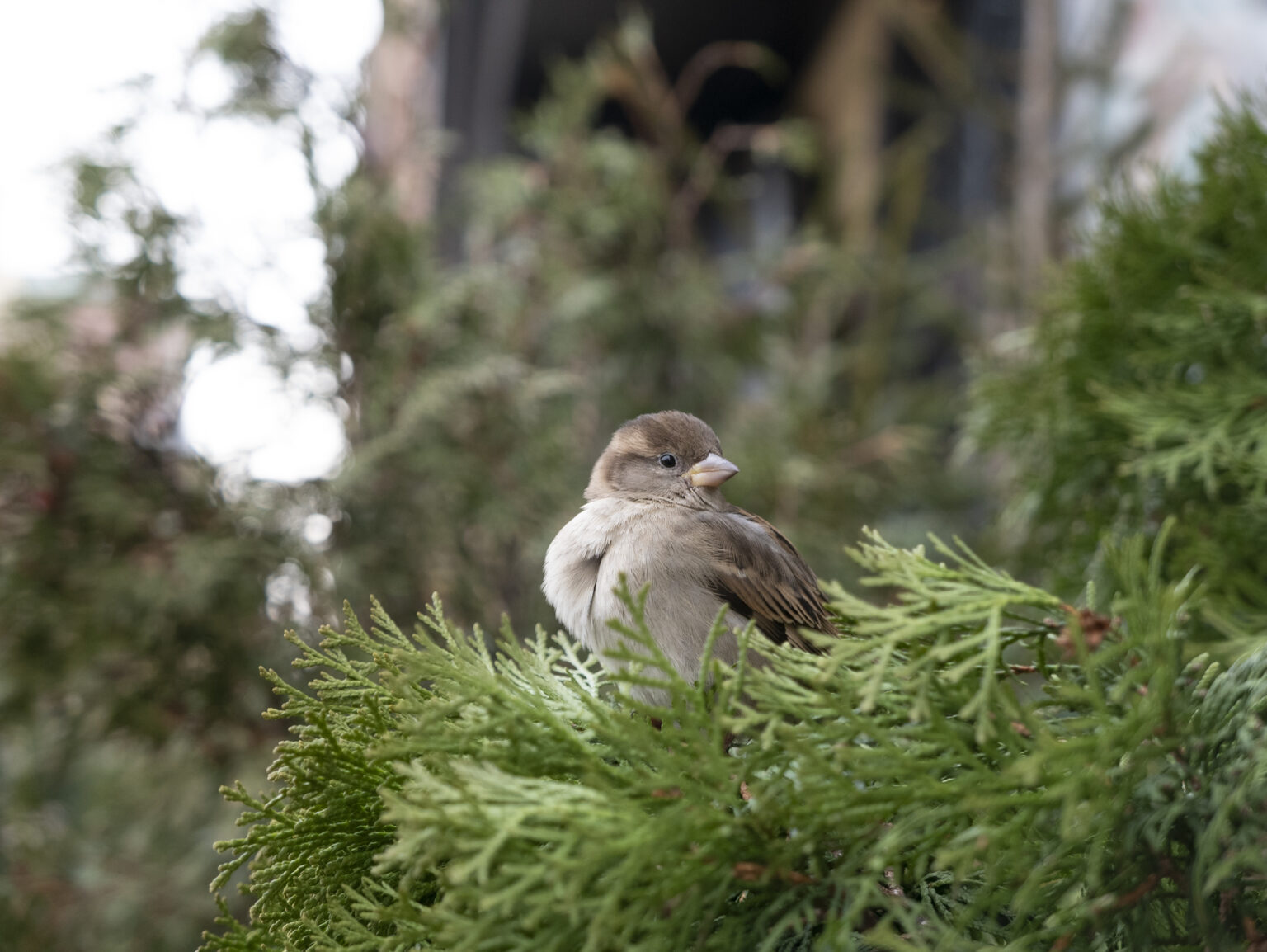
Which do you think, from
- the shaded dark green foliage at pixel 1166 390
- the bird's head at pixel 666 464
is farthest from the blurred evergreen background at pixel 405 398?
the bird's head at pixel 666 464

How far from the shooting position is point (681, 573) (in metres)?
1.10

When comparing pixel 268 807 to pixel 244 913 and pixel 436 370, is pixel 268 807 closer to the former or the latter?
pixel 436 370

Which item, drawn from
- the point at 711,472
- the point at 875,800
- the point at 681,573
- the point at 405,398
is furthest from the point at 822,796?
the point at 405,398

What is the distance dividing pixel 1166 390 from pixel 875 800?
79 cm

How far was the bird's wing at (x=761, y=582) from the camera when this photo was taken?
3.64ft

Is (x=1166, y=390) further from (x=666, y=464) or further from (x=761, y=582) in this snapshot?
(x=666, y=464)

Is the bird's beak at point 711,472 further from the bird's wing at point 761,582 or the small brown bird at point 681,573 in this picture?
the bird's wing at point 761,582

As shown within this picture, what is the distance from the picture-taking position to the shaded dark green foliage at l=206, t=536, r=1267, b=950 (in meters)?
0.53

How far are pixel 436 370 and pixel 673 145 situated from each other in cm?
122

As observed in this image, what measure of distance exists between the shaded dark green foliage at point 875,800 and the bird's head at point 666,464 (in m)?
0.65

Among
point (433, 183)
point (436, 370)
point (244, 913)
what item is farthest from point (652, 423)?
point (433, 183)

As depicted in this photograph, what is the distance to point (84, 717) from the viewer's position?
2018 mm

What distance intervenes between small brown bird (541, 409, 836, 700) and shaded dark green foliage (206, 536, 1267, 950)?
1.11 feet

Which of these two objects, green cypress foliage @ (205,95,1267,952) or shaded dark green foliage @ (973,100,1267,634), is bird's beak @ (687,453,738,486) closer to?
shaded dark green foliage @ (973,100,1267,634)
